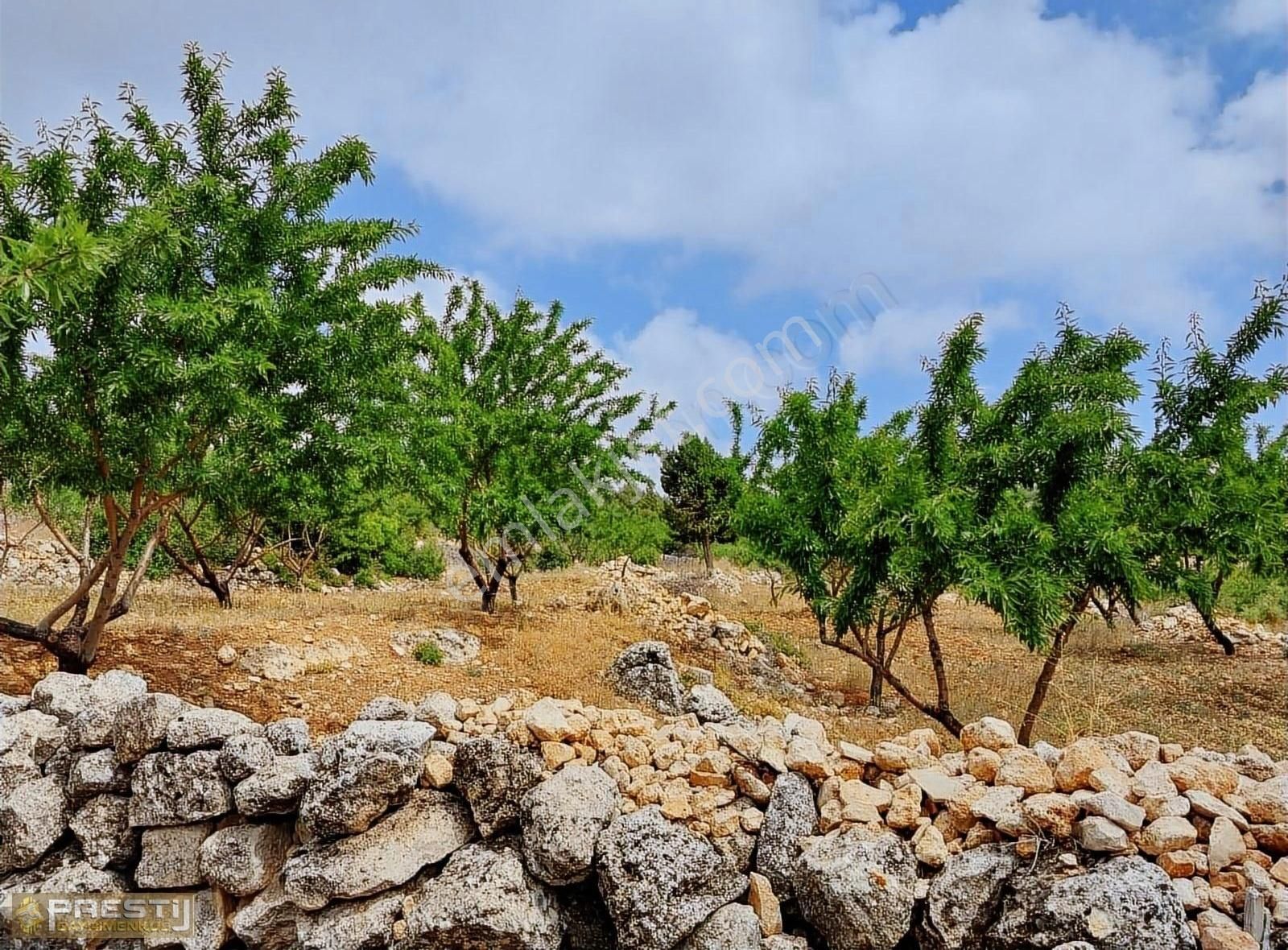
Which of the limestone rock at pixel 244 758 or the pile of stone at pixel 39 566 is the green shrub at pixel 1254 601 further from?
the pile of stone at pixel 39 566

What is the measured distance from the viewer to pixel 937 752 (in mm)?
4555

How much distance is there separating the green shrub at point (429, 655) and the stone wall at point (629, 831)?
382 centimetres

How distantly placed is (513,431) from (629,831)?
824 centimetres

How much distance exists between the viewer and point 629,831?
12.9 ft

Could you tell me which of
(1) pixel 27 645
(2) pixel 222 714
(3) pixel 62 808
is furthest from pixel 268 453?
(1) pixel 27 645

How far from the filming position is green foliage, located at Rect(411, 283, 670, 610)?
1091 centimetres

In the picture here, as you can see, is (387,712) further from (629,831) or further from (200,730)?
(629,831)

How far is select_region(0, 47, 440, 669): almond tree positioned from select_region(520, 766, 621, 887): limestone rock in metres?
3.38

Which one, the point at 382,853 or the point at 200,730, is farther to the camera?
the point at 200,730

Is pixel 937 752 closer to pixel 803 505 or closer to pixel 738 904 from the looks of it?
pixel 738 904

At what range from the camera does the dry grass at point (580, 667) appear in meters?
7.24

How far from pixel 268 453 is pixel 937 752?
520 centimetres

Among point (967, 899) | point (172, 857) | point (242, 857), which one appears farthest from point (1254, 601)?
point (172, 857)

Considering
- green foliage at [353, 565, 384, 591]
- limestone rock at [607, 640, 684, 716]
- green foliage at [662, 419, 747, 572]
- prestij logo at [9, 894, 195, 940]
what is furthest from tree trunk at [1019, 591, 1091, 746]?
green foliage at [353, 565, 384, 591]
